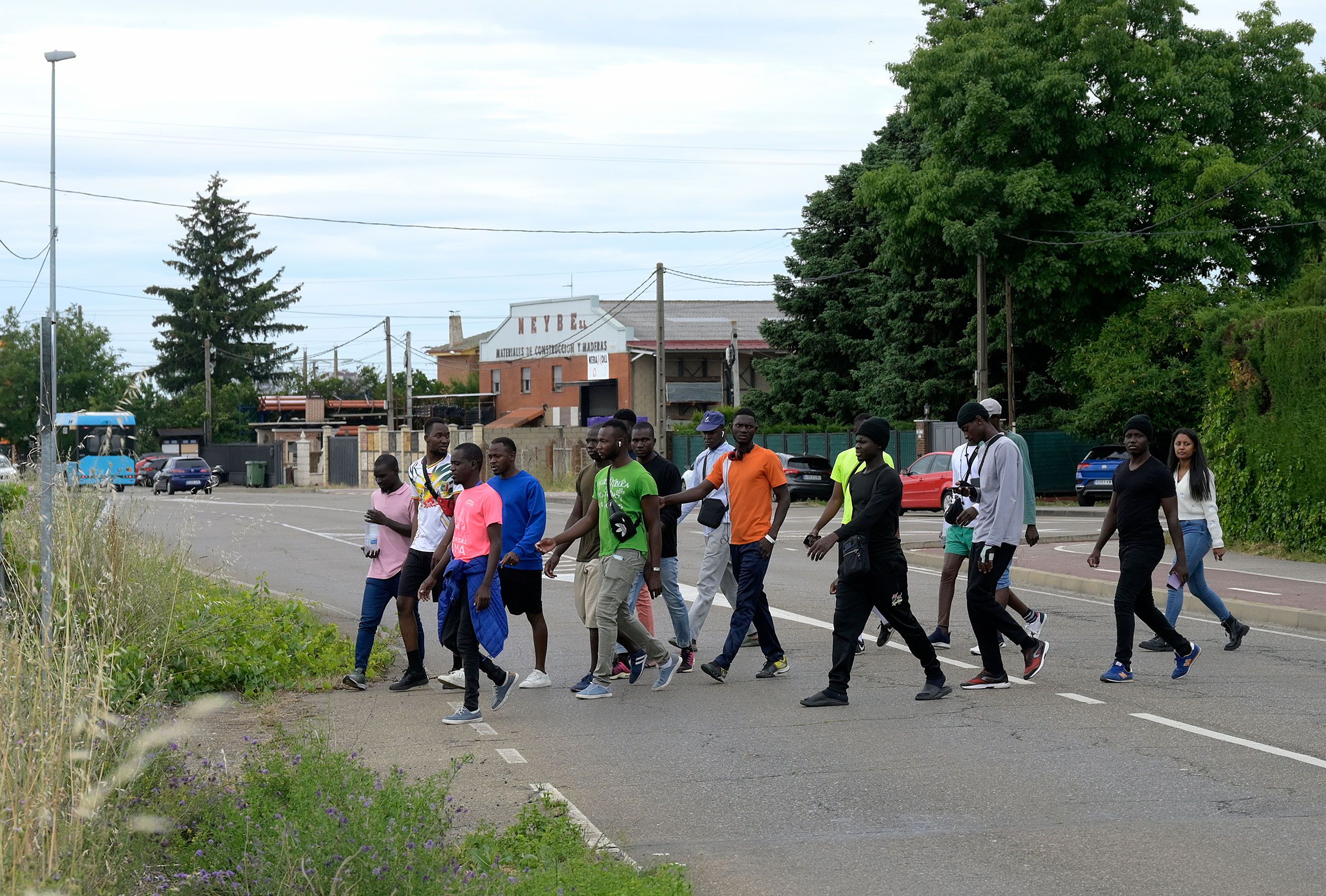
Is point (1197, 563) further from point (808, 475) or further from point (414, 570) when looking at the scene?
point (808, 475)

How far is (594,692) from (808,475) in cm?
2749

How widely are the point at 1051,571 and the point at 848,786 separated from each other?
36.3 feet

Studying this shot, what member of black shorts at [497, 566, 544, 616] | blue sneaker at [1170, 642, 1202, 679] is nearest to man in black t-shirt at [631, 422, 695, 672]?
black shorts at [497, 566, 544, 616]

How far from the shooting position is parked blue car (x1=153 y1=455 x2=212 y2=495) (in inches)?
2126

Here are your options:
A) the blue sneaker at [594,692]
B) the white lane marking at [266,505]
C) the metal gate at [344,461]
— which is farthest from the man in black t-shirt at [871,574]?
the metal gate at [344,461]

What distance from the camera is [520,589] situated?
30.4 feet

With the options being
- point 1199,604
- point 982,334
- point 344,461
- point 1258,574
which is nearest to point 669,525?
point 1199,604

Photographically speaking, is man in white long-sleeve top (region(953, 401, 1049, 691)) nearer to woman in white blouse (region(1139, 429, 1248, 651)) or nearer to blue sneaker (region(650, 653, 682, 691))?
blue sneaker (region(650, 653, 682, 691))

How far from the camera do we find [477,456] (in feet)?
28.9

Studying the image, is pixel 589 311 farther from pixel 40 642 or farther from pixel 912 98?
pixel 40 642

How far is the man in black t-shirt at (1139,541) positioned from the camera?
966 centimetres

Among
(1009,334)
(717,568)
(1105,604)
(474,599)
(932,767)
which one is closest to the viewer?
(932,767)

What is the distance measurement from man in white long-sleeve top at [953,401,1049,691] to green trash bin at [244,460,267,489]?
2248 inches

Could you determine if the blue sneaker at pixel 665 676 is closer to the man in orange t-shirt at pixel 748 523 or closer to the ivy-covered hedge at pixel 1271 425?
the man in orange t-shirt at pixel 748 523
